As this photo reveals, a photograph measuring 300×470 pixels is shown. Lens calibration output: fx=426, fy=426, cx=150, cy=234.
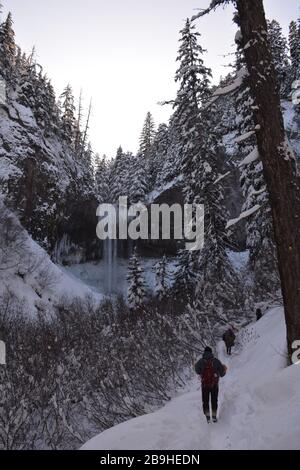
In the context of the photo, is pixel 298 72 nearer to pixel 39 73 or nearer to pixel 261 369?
pixel 39 73

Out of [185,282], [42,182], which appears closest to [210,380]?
[185,282]

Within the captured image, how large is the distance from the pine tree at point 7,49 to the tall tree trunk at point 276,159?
38.4m

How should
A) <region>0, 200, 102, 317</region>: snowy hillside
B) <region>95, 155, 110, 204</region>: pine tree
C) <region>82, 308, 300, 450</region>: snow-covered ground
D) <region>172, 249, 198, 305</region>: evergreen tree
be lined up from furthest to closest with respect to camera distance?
<region>95, 155, 110, 204</region>: pine tree, <region>172, 249, 198, 305</region>: evergreen tree, <region>0, 200, 102, 317</region>: snowy hillside, <region>82, 308, 300, 450</region>: snow-covered ground

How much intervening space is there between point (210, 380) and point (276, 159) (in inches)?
169

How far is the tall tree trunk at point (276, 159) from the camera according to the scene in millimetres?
6777

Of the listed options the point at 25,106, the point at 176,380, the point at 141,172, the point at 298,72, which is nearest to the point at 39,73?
the point at 25,106

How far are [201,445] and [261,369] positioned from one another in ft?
11.6

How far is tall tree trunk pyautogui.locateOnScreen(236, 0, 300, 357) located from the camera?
22.2ft

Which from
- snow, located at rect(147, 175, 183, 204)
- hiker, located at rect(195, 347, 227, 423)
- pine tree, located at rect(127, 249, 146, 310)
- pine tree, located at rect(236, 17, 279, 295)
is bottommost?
pine tree, located at rect(127, 249, 146, 310)

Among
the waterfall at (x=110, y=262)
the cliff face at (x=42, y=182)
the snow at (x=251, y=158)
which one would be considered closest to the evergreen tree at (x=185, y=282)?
the cliff face at (x=42, y=182)

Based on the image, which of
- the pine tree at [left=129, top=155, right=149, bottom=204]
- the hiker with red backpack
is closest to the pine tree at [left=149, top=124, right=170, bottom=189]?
the pine tree at [left=129, top=155, right=149, bottom=204]

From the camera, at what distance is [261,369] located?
995 centimetres

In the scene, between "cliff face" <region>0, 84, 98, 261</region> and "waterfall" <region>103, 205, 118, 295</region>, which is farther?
"waterfall" <region>103, 205, 118, 295</region>

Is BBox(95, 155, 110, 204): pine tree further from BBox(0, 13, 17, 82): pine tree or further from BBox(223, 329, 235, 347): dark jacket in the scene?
BBox(223, 329, 235, 347): dark jacket
